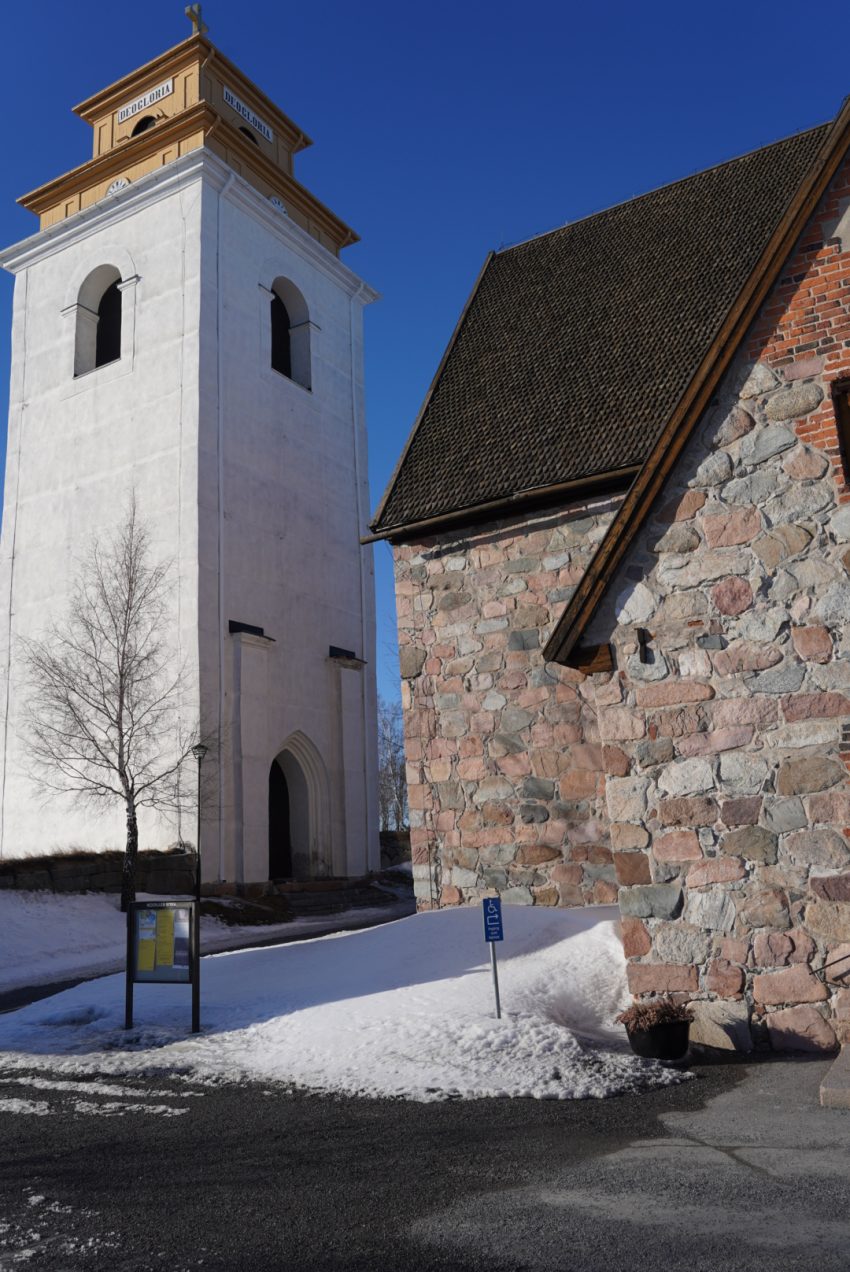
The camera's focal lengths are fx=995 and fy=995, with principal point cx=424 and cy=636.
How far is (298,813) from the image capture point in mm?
25000

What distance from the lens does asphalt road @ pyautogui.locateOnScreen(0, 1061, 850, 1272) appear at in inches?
146

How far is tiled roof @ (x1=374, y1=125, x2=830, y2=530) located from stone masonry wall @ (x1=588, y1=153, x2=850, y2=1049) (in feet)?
9.17

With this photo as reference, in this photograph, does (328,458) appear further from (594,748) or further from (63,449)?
(594,748)

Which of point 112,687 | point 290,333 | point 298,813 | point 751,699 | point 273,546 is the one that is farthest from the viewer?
point 290,333

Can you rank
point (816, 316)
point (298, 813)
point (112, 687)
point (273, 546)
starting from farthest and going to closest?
point (298, 813), point (273, 546), point (112, 687), point (816, 316)

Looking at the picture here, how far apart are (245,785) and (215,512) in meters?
6.34

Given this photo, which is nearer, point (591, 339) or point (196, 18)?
point (591, 339)

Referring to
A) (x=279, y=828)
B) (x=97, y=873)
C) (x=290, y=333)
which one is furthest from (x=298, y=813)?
(x=290, y=333)

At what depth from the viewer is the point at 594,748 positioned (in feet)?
36.1

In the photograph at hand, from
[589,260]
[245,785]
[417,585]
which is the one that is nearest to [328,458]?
[245,785]

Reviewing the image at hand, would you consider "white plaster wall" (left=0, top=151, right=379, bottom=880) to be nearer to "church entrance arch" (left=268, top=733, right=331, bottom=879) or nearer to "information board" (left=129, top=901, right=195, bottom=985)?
"church entrance arch" (left=268, top=733, right=331, bottom=879)

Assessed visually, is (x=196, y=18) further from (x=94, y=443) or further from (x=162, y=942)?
(x=162, y=942)

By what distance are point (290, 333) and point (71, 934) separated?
18119 millimetres

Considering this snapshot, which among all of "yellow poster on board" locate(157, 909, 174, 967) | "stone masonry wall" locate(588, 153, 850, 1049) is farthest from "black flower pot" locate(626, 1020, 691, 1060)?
"yellow poster on board" locate(157, 909, 174, 967)
